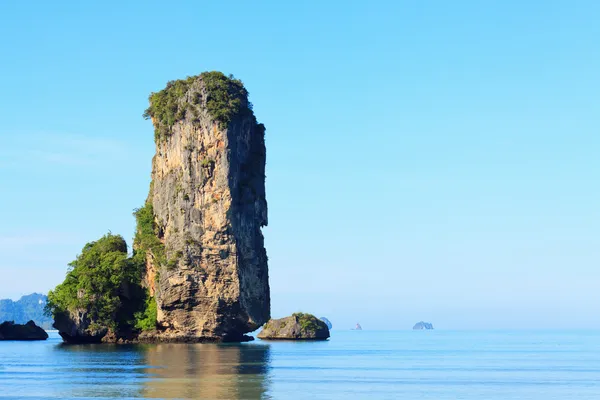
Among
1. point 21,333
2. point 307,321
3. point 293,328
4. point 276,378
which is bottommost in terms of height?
point 276,378

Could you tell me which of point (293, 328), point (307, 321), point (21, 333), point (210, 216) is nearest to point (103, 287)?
point (210, 216)

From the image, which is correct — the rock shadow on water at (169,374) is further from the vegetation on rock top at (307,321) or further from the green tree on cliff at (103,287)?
the vegetation on rock top at (307,321)

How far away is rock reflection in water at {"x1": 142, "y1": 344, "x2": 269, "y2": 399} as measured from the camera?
40.3m

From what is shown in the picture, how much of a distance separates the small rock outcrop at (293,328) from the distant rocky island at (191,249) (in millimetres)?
19157

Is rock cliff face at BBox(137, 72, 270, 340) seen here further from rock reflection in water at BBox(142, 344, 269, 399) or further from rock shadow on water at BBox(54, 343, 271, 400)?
rock reflection in water at BBox(142, 344, 269, 399)

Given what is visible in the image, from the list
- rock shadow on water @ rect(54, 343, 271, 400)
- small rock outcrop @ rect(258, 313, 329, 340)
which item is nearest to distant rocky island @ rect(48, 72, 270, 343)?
rock shadow on water @ rect(54, 343, 271, 400)

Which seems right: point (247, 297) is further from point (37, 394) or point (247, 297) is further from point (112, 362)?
point (37, 394)

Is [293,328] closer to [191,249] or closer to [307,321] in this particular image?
[307,321]

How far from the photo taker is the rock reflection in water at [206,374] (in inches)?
1586

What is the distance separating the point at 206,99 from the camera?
96688 mm

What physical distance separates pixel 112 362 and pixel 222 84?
1677 inches

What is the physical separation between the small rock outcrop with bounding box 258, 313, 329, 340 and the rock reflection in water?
43.0 meters

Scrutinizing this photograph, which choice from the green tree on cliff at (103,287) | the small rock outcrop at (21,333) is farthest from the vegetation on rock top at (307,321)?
the small rock outcrop at (21,333)

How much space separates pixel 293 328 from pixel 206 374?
227 feet
